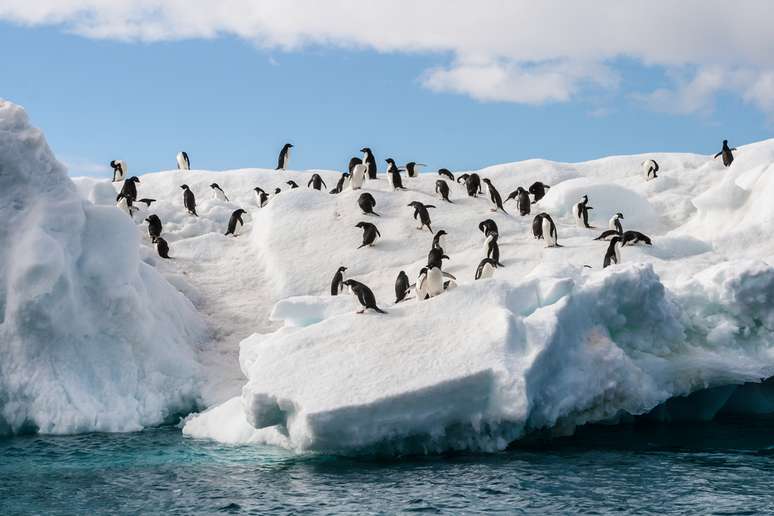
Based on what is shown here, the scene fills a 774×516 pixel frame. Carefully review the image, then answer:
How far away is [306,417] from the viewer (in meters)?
11.2

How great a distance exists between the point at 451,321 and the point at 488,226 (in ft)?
28.2

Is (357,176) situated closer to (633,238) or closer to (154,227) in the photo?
(154,227)

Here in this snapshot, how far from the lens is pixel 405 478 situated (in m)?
10.4

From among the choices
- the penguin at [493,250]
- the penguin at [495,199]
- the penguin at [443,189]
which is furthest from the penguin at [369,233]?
the penguin at [495,199]

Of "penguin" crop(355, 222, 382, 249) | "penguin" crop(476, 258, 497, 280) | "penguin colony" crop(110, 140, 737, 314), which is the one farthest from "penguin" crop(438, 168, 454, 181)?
"penguin" crop(476, 258, 497, 280)

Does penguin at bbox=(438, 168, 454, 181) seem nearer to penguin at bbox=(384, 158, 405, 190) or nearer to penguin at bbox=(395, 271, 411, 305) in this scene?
penguin at bbox=(384, 158, 405, 190)

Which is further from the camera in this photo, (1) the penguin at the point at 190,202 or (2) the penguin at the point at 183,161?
(2) the penguin at the point at 183,161

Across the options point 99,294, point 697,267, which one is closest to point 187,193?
point 99,294

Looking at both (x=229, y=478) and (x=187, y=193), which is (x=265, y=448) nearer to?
(x=229, y=478)

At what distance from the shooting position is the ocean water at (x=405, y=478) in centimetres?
945

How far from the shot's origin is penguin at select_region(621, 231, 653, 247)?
19.8 m

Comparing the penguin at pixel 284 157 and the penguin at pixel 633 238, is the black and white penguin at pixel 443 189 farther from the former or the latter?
the penguin at pixel 284 157

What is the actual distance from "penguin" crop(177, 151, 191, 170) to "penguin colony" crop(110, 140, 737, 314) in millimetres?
5864

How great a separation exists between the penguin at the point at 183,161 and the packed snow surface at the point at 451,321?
1225cm
